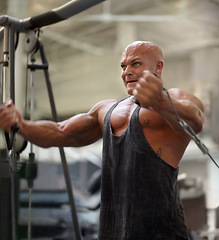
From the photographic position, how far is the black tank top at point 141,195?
3.96 ft

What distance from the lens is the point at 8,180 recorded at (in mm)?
1964

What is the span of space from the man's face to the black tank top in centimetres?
11

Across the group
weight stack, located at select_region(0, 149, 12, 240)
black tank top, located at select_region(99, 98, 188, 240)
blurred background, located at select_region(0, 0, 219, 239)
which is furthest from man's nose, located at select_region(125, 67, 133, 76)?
weight stack, located at select_region(0, 149, 12, 240)

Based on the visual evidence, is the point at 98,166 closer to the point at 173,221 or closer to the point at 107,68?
the point at 173,221

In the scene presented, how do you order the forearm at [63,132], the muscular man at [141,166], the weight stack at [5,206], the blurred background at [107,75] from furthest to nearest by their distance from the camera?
the blurred background at [107,75], the weight stack at [5,206], the forearm at [63,132], the muscular man at [141,166]

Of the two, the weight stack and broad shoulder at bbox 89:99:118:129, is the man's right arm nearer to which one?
broad shoulder at bbox 89:99:118:129

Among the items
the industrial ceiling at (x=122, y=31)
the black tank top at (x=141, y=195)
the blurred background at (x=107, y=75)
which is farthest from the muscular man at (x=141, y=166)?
the industrial ceiling at (x=122, y=31)

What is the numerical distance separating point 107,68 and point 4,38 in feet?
23.0

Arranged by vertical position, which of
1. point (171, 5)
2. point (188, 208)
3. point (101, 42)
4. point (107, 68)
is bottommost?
point (188, 208)

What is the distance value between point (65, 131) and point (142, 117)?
300mm

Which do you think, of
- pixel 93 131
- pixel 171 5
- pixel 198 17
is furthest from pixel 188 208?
pixel 171 5

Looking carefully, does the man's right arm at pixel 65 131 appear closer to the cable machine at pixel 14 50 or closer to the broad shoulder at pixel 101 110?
the broad shoulder at pixel 101 110

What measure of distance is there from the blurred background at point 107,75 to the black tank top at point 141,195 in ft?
2.62

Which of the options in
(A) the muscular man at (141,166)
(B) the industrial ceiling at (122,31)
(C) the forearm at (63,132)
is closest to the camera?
(A) the muscular man at (141,166)
